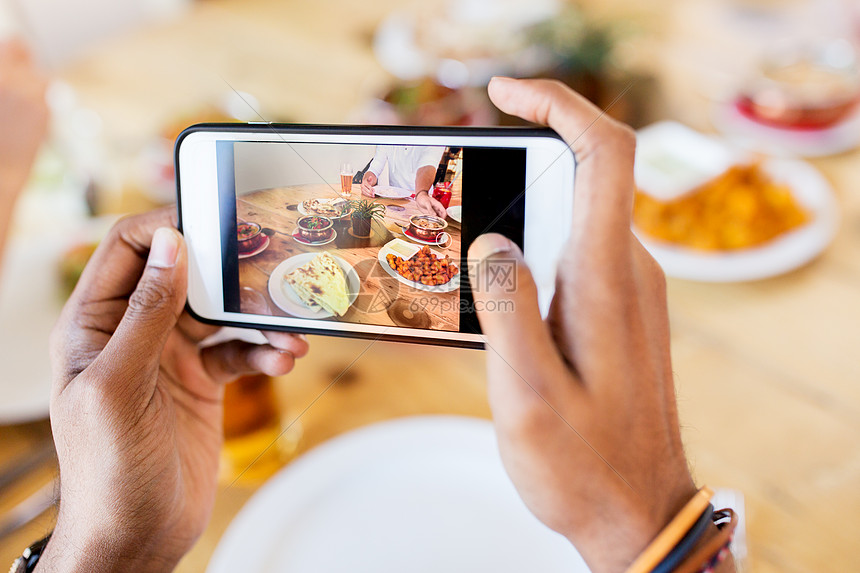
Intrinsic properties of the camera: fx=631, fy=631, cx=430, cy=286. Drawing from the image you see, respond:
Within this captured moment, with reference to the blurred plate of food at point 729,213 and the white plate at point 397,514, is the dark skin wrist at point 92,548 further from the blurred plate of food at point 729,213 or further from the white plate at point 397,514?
the blurred plate of food at point 729,213

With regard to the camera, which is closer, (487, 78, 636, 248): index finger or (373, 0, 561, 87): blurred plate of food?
(487, 78, 636, 248): index finger

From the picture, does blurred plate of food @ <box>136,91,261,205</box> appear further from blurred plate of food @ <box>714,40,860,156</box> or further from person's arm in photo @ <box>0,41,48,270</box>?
blurred plate of food @ <box>714,40,860,156</box>

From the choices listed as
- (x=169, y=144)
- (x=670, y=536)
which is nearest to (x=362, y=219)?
(x=670, y=536)

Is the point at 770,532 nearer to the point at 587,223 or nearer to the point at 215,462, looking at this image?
the point at 587,223

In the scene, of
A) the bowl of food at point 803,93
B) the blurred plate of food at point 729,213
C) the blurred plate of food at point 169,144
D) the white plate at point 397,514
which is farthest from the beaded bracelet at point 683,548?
the bowl of food at point 803,93

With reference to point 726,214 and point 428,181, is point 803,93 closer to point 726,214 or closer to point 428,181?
point 726,214

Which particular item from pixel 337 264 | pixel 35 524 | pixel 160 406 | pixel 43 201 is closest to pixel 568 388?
pixel 337 264

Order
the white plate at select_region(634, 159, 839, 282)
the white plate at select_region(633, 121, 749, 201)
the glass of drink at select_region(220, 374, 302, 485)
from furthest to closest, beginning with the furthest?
the white plate at select_region(633, 121, 749, 201)
the white plate at select_region(634, 159, 839, 282)
the glass of drink at select_region(220, 374, 302, 485)

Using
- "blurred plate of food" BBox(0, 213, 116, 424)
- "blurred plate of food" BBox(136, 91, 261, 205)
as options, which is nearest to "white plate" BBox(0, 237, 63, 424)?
"blurred plate of food" BBox(0, 213, 116, 424)
